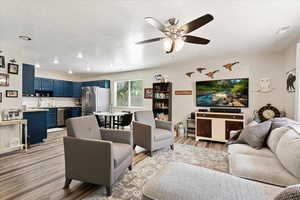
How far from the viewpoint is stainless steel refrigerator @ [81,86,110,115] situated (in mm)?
5992

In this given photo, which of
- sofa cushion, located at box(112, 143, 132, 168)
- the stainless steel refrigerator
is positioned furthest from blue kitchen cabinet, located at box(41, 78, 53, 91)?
sofa cushion, located at box(112, 143, 132, 168)

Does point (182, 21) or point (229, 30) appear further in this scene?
point (229, 30)

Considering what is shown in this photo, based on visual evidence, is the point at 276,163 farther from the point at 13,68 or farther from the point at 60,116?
the point at 60,116

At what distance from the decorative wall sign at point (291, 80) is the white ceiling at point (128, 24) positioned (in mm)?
623

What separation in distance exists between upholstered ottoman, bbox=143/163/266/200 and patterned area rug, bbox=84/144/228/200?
74 cm

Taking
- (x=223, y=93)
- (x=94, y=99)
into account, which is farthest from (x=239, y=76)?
(x=94, y=99)

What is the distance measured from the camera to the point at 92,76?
23.4ft

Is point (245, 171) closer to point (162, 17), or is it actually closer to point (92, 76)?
point (162, 17)

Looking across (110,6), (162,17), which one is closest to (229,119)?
(162,17)

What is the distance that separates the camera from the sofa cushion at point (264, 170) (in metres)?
1.34

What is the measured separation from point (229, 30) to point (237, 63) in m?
1.96

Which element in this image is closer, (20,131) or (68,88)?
(20,131)

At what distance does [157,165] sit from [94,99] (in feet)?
14.2

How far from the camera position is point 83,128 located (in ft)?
6.99
